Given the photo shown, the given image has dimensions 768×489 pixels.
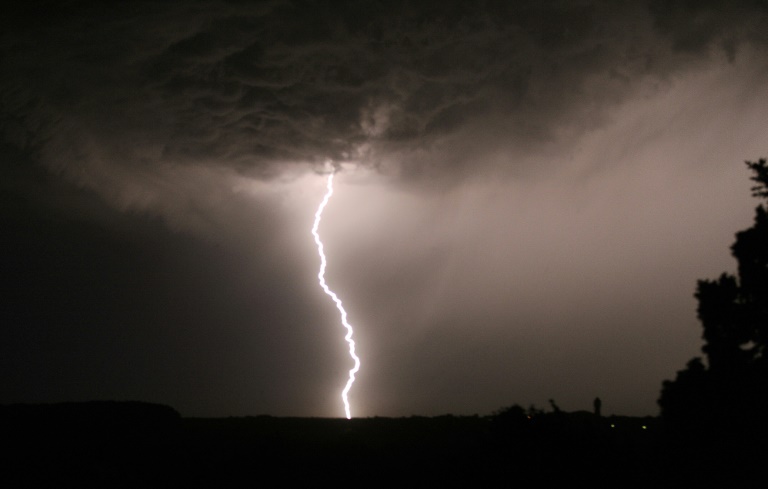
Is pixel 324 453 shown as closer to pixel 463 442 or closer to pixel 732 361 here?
pixel 463 442

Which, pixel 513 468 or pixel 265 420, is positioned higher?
pixel 265 420

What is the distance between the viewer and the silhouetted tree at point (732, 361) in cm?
1452

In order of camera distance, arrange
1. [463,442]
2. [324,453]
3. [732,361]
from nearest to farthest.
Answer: [732,361], [324,453], [463,442]

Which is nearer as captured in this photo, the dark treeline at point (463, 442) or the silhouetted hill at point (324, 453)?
the dark treeline at point (463, 442)

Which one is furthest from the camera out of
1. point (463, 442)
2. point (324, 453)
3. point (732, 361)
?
point (463, 442)

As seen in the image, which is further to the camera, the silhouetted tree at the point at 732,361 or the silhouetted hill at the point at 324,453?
the silhouetted hill at the point at 324,453

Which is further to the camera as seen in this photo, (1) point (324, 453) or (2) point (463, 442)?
(2) point (463, 442)

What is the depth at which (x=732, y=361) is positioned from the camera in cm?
1466

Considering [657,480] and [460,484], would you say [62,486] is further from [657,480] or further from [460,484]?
[657,480]

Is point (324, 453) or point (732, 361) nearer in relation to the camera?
point (732, 361)

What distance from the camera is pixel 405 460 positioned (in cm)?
2692

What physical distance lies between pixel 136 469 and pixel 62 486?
272 cm

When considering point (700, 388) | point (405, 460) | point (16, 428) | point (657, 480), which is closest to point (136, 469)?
point (16, 428)

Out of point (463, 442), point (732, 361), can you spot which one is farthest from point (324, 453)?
point (732, 361)
